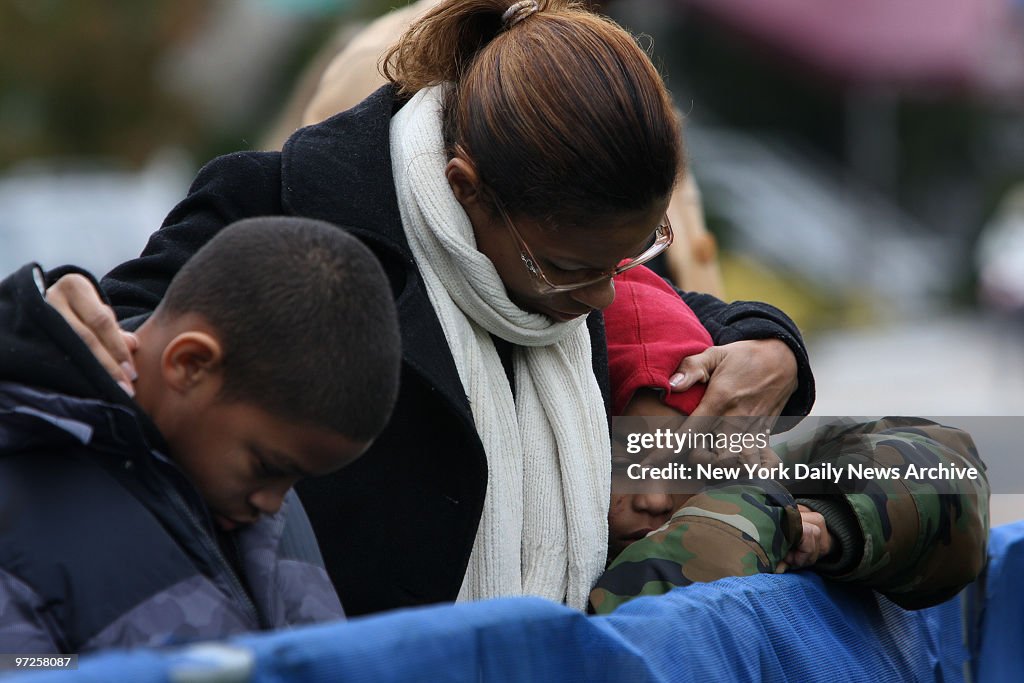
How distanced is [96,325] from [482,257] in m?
0.74

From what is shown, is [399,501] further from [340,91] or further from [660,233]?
[340,91]

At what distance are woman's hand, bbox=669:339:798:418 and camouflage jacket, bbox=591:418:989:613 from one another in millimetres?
128

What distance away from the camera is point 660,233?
8.40 feet

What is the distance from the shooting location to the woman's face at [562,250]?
2.32 metres

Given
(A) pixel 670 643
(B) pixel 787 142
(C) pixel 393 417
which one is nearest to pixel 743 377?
(C) pixel 393 417

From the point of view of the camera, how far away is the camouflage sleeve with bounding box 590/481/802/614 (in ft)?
7.34

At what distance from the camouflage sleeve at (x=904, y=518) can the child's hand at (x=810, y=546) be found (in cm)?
2

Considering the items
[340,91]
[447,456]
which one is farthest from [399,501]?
[340,91]

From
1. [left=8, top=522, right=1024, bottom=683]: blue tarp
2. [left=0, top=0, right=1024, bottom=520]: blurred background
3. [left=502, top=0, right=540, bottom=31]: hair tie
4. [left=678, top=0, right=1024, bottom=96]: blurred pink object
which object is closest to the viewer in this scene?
[left=8, top=522, right=1024, bottom=683]: blue tarp

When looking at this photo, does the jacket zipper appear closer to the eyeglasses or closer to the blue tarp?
the blue tarp

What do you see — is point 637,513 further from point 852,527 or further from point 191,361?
point 191,361

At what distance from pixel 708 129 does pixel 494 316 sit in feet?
58.9

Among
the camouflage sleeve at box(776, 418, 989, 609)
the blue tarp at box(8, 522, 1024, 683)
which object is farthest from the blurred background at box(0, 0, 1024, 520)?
the camouflage sleeve at box(776, 418, 989, 609)

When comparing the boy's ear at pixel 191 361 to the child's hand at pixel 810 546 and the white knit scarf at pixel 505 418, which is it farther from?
the child's hand at pixel 810 546
